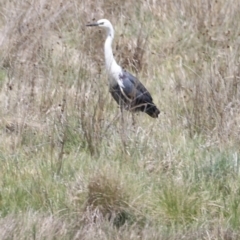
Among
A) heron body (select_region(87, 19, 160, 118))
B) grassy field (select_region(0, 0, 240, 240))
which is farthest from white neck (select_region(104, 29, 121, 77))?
grassy field (select_region(0, 0, 240, 240))

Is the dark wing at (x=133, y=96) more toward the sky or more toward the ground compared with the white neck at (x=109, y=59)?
more toward the ground

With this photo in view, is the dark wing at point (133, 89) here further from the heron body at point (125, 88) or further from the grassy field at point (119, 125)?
the grassy field at point (119, 125)

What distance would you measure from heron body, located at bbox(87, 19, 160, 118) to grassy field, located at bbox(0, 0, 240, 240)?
10 cm

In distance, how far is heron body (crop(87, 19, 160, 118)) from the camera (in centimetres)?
743

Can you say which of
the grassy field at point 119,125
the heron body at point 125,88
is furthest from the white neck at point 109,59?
the grassy field at point 119,125

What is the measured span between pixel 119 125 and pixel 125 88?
43.0 inches

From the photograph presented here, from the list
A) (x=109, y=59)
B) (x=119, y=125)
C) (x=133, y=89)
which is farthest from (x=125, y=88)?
(x=119, y=125)

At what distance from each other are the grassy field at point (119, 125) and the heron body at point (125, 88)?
0.10 meters

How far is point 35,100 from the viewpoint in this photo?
756cm

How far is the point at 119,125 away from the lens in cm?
691

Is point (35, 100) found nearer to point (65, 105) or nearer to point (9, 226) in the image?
point (65, 105)

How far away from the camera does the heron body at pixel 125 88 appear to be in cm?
743

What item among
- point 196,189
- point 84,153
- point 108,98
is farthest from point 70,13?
point 196,189

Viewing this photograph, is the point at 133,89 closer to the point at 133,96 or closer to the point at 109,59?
the point at 133,96
